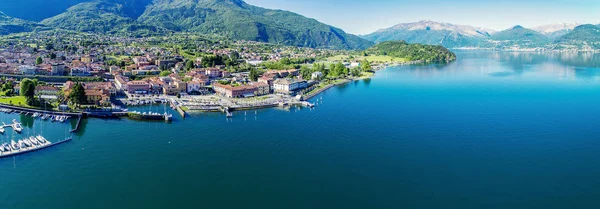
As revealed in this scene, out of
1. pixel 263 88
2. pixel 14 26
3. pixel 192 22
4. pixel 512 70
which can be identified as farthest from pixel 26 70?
pixel 192 22

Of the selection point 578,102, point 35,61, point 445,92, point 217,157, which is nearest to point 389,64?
point 445,92

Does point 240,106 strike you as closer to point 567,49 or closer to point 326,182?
point 326,182

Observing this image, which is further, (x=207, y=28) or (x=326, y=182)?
(x=207, y=28)

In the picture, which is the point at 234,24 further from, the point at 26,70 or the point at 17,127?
the point at 17,127

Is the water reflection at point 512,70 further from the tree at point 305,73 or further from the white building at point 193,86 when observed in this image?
the white building at point 193,86

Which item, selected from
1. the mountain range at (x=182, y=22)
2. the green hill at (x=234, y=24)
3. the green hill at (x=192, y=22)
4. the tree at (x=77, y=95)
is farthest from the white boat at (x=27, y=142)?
the green hill at (x=234, y=24)

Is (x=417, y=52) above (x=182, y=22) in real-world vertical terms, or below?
below
